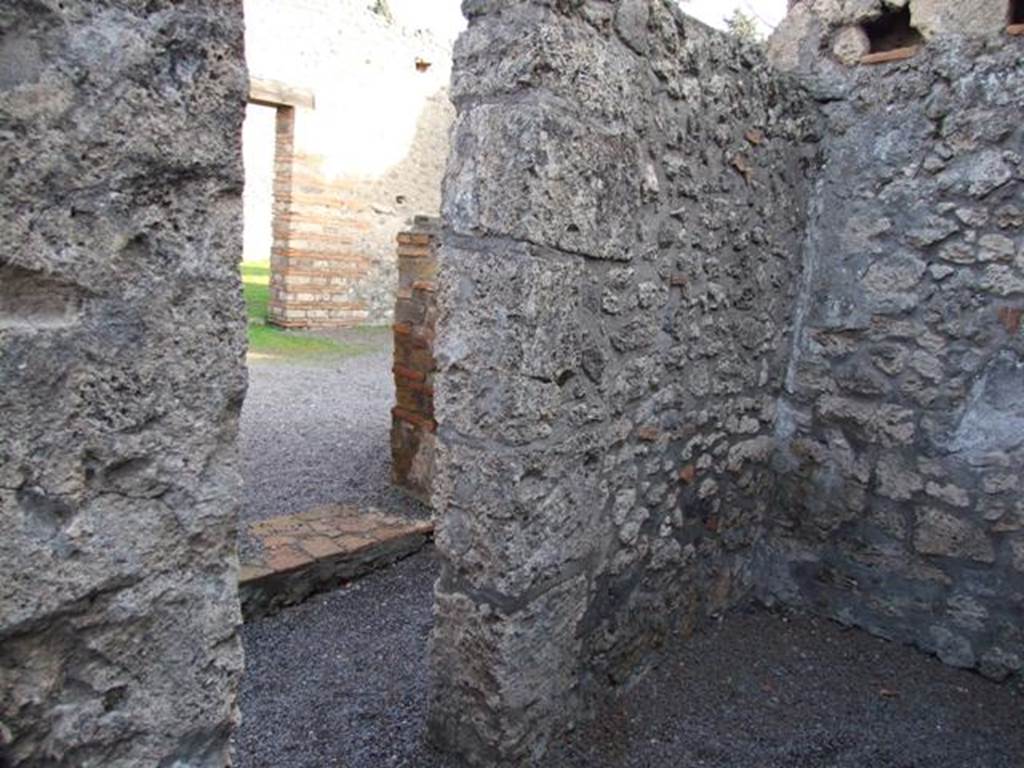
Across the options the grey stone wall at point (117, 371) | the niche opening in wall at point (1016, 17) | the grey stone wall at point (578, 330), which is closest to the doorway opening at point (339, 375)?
the grey stone wall at point (578, 330)

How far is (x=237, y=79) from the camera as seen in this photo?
907 mm

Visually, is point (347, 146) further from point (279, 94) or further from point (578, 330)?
point (578, 330)

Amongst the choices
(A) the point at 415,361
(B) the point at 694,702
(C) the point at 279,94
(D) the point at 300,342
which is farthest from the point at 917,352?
(C) the point at 279,94

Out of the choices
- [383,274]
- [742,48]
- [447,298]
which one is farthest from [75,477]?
[383,274]

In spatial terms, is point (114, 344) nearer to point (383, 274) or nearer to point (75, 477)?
point (75, 477)

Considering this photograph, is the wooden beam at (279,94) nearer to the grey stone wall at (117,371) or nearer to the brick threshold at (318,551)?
the brick threshold at (318,551)

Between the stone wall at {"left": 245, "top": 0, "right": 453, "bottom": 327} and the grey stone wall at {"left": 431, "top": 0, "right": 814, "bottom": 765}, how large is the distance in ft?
27.3

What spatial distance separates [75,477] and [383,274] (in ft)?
36.4

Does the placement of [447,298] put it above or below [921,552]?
above

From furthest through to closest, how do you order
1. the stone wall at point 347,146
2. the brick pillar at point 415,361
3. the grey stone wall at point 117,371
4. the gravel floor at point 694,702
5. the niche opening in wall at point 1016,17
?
the stone wall at point 347,146
the brick pillar at point 415,361
the niche opening in wall at point 1016,17
the gravel floor at point 694,702
the grey stone wall at point 117,371

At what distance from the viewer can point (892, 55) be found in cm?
326

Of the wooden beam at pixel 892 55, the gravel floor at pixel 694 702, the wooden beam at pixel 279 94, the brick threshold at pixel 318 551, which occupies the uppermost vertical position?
the wooden beam at pixel 279 94

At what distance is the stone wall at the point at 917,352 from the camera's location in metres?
3.09

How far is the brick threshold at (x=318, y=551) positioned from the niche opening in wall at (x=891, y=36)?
3.24m
